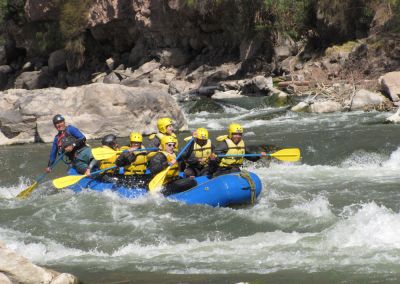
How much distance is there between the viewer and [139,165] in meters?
9.05

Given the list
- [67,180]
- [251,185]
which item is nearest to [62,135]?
[67,180]

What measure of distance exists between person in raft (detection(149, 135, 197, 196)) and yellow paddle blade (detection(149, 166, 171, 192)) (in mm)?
73

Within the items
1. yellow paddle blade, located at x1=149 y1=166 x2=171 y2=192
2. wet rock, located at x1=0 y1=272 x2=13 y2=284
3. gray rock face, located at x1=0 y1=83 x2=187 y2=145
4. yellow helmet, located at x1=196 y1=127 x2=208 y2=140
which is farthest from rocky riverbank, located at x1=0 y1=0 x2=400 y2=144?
wet rock, located at x1=0 y1=272 x2=13 y2=284

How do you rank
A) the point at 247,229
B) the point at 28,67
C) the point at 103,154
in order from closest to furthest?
the point at 247,229 → the point at 103,154 → the point at 28,67

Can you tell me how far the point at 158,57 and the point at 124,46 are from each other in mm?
3918

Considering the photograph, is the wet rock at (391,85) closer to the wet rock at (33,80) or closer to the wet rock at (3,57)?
the wet rock at (33,80)

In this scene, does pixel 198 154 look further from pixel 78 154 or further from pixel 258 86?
pixel 258 86

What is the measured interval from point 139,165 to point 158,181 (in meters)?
0.87

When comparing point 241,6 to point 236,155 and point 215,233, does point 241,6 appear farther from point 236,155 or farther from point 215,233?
point 215,233

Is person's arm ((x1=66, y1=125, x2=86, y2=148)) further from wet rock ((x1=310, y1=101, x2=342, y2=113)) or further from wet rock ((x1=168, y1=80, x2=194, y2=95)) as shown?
wet rock ((x1=168, y1=80, x2=194, y2=95))

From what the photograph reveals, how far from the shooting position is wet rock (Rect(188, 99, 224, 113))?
1967cm

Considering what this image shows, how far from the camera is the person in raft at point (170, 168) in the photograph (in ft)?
27.4

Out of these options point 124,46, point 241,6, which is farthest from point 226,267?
point 124,46

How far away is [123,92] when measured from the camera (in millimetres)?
15102
